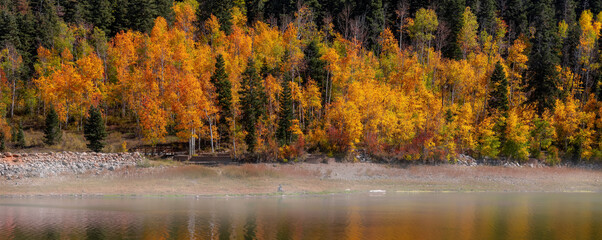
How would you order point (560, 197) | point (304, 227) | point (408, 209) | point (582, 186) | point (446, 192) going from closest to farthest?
point (304, 227) < point (408, 209) < point (560, 197) < point (446, 192) < point (582, 186)

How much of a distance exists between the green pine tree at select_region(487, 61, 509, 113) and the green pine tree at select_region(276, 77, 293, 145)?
95.2ft

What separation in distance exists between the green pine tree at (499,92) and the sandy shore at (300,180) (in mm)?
9473

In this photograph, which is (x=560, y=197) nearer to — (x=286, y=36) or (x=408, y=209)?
(x=408, y=209)

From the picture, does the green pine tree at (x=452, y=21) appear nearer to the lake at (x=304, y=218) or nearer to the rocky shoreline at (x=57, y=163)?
the lake at (x=304, y=218)

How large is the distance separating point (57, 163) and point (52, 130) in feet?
59.7

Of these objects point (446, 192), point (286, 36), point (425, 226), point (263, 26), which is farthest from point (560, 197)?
point (263, 26)

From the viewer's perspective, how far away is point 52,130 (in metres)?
68.1

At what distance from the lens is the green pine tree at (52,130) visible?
67.6 m

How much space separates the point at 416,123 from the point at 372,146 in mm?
7295

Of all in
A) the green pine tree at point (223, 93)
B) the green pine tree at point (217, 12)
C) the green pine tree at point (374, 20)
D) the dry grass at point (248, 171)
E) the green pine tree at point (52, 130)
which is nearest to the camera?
the dry grass at point (248, 171)

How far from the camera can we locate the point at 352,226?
29703 mm

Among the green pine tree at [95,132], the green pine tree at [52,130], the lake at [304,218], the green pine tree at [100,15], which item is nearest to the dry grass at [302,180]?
the lake at [304,218]

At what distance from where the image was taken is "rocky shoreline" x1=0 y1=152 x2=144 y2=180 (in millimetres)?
50375

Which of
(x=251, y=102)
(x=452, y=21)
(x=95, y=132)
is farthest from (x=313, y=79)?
(x=452, y=21)
